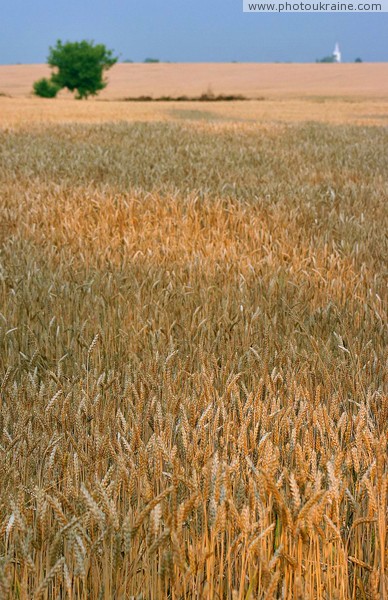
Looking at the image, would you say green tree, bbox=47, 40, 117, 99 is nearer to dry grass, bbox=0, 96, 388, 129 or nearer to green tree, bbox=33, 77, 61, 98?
A: green tree, bbox=33, 77, 61, 98

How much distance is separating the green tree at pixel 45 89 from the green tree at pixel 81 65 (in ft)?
1.72

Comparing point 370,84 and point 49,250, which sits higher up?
point 370,84

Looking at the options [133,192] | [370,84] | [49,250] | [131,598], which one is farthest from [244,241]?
[370,84]

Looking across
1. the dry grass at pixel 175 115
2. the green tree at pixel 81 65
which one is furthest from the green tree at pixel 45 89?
the dry grass at pixel 175 115

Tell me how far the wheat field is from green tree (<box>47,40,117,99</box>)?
52.8 m

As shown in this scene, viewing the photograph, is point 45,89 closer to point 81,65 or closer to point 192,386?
point 81,65

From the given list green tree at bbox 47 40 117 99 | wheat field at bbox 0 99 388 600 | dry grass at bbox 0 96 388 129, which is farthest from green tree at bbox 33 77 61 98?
wheat field at bbox 0 99 388 600

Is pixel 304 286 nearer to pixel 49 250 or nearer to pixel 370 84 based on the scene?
pixel 49 250

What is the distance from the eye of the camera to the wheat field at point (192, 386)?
3.43 feet

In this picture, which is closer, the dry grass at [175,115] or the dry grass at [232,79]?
the dry grass at [175,115]

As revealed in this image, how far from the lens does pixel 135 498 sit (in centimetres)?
131

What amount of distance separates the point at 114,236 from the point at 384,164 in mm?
4628

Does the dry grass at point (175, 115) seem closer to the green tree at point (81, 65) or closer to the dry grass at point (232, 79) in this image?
the dry grass at point (232, 79)

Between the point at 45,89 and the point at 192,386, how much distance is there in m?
60.1
